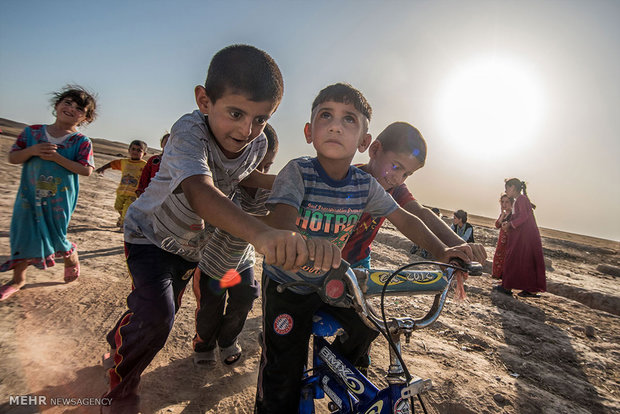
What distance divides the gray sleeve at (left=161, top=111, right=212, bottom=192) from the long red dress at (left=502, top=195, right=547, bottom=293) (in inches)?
278

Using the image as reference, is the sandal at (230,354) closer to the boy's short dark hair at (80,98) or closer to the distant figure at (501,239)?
the boy's short dark hair at (80,98)

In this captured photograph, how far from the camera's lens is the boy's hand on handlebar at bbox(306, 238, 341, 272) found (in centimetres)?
96

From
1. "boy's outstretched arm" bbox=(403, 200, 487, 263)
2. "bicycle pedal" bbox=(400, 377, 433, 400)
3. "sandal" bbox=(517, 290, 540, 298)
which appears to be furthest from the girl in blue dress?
"sandal" bbox=(517, 290, 540, 298)

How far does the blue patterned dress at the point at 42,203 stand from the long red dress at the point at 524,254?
7778 mm

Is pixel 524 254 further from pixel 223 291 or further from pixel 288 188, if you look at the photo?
pixel 288 188

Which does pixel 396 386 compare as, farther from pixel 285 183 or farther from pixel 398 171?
pixel 398 171

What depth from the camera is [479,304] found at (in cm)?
536

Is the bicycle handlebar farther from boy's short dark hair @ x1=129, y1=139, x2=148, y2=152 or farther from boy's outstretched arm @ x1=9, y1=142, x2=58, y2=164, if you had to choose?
boy's short dark hair @ x1=129, y1=139, x2=148, y2=152

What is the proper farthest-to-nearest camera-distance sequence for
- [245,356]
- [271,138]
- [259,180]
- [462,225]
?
[462,225] → [271,138] → [245,356] → [259,180]

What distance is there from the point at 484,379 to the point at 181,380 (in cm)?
269

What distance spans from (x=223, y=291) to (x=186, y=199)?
109cm

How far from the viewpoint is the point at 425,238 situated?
180 cm

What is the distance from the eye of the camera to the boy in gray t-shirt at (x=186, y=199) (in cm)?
153

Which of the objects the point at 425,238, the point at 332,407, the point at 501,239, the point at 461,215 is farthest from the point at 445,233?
the point at 461,215
